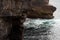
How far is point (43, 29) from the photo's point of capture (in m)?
20.4

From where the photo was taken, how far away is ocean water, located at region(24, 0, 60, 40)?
1665 cm

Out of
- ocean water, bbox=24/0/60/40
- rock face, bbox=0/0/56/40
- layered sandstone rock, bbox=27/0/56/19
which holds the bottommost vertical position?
ocean water, bbox=24/0/60/40

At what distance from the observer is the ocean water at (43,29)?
16647 mm

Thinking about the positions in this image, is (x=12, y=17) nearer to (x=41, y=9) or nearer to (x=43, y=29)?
(x=43, y=29)

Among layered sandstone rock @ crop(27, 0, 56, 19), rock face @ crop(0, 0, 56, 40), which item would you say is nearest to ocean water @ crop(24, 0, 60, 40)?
layered sandstone rock @ crop(27, 0, 56, 19)

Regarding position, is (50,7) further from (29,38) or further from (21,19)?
(21,19)

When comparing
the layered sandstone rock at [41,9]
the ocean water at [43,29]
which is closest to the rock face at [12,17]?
the ocean water at [43,29]

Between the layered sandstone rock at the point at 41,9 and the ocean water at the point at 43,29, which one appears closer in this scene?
the ocean water at the point at 43,29

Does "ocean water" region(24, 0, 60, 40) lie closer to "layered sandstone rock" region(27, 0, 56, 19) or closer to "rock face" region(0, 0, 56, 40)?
"layered sandstone rock" region(27, 0, 56, 19)

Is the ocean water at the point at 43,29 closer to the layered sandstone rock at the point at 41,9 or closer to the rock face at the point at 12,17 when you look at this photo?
the layered sandstone rock at the point at 41,9

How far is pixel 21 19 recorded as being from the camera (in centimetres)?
1041

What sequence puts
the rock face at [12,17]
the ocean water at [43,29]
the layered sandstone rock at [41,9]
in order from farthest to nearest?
the layered sandstone rock at [41,9] < the ocean water at [43,29] < the rock face at [12,17]

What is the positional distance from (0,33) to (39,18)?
54.1 feet

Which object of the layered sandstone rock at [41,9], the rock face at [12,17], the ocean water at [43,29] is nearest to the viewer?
the rock face at [12,17]
